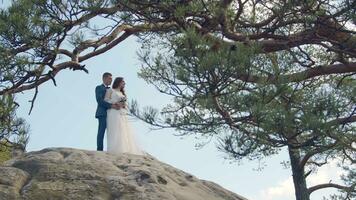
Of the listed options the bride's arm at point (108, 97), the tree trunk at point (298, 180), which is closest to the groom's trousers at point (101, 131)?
the bride's arm at point (108, 97)

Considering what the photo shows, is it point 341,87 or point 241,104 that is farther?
point 341,87

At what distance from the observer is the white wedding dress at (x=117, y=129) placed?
5.96 meters

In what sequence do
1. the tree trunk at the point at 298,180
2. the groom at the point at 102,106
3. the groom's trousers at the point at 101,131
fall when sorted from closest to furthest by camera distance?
the groom at the point at 102,106 → the groom's trousers at the point at 101,131 → the tree trunk at the point at 298,180

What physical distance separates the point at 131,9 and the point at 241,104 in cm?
161

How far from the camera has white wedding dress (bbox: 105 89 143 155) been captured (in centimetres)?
596

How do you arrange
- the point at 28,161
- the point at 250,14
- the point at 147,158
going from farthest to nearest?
the point at 250,14 → the point at 147,158 → the point at 28,161

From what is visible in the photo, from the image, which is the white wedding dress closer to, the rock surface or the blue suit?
the blue suit

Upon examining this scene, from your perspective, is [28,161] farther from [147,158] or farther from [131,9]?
[131,9]

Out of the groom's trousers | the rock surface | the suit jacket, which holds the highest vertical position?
the suit jacket

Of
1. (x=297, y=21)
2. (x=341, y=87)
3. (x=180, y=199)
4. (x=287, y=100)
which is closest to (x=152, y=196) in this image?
(x=180, y=199)

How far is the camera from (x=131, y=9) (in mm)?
6043

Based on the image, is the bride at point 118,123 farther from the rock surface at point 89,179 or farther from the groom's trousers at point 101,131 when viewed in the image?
the rock surface at point 89,179

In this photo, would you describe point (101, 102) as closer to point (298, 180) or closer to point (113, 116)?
point (113, 116)

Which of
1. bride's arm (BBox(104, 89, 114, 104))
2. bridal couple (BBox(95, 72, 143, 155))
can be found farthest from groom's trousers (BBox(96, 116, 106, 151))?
bride's arm (BBox(104, 89, 114, 104))
